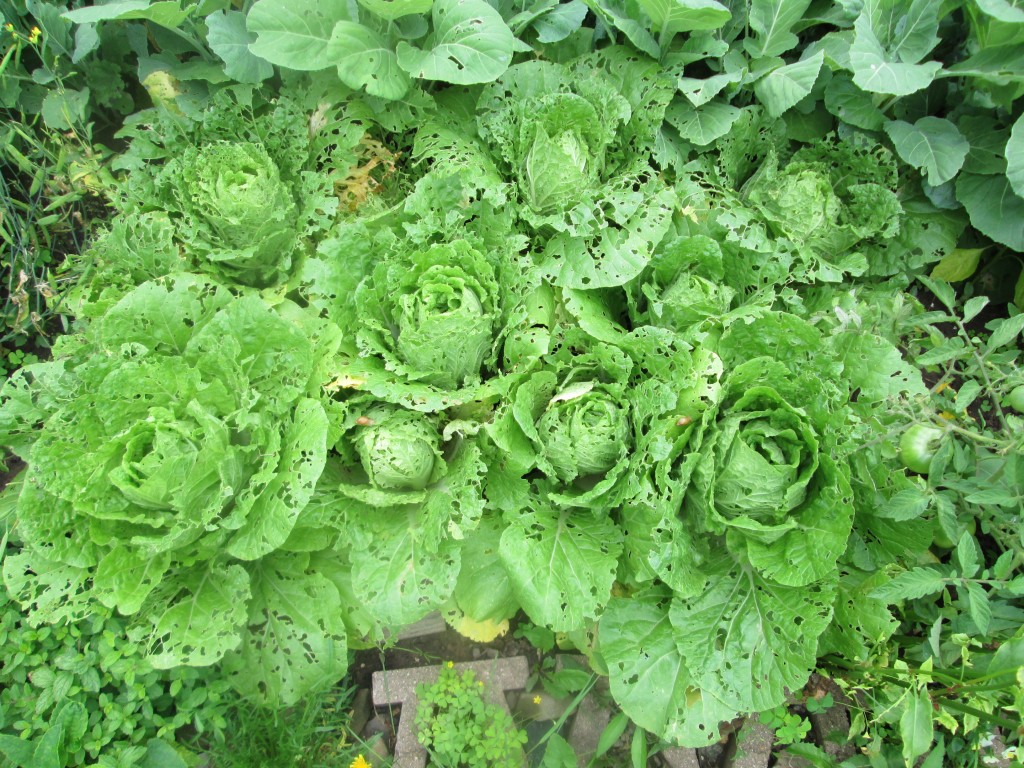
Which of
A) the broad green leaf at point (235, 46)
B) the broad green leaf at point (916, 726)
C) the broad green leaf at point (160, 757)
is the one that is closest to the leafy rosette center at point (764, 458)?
the broad green leaf at point (916, 726)

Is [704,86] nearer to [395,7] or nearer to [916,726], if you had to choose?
[395,7]

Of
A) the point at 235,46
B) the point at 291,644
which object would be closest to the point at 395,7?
the point at 235,46

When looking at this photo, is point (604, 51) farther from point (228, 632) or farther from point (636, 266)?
point (228, 632)

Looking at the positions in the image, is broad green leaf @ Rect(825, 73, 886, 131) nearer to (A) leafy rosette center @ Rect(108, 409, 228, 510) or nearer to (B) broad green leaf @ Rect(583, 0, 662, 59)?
(B) broad green leaf @ Rect(583, 0, 662, 59)

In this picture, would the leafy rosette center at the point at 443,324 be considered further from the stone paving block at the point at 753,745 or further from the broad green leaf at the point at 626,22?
the stone paving block at the point at 753,745

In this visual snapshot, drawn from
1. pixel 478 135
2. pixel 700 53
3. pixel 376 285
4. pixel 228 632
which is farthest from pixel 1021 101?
pixel 228 632

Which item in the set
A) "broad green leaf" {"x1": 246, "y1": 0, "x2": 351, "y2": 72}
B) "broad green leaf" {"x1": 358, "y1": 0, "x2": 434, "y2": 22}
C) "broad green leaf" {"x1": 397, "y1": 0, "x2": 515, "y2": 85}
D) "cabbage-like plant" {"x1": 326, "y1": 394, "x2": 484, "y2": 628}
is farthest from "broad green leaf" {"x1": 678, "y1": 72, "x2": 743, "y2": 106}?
"cabbage-like plant" {"x1": 326, "y1": 394, "x2": 484, "y2": 628}

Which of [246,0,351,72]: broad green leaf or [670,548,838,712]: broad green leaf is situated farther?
[246,0,351,72]: broad green leaf
